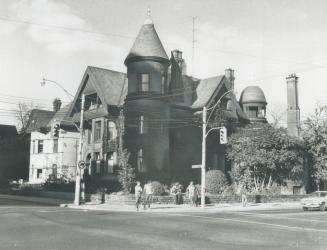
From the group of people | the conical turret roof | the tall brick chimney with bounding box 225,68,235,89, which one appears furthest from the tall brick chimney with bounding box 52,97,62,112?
the group of people

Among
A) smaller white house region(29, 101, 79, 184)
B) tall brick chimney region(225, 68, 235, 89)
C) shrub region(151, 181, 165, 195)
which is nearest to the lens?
shrub region(151, 181, 165, 195)

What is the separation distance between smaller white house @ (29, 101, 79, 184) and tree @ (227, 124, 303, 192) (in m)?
16.6

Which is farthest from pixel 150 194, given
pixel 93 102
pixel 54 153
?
pixel 54 153

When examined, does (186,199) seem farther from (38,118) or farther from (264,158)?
(38,118)

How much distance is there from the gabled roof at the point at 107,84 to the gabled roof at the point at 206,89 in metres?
7.15

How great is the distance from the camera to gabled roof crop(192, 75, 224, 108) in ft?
136

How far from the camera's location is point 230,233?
14.8 metres

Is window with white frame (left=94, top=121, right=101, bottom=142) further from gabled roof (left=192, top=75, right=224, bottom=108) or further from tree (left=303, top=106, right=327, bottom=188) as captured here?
tree (left=303, top=106, right=327, bottom=188)

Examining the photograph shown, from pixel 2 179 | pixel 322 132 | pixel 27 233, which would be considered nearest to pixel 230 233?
pixel 27 233

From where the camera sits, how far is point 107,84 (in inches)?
1615

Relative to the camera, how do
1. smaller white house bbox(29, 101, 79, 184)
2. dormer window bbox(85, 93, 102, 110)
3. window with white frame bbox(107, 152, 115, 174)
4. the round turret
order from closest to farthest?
window with white frame bbox(107, 152, 115, 174) < dormer window bbox(85, 93, 102, 110) < smaller white house bbox(29, 101, 79, 184) < the round turret

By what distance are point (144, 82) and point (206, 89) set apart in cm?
821

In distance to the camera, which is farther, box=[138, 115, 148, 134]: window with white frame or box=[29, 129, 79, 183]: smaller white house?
box=[29, 129, 79, 183]: smaller white house

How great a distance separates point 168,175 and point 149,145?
3.06 meters
